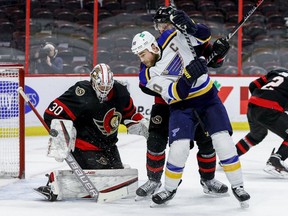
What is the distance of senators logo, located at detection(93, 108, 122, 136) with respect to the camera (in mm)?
4000

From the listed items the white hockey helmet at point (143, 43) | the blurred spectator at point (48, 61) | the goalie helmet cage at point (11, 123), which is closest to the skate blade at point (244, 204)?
the white hockey helmet at point (143, 43)

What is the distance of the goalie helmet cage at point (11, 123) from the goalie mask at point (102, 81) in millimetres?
1054

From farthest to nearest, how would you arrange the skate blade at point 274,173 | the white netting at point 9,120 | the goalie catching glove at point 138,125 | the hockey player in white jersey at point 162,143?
1. the white netting at point 9,120
2. the skate blade at point 274,173
3. the goalie catching glove at point 138,125
4. the hockey player in white jersey at point 162,143

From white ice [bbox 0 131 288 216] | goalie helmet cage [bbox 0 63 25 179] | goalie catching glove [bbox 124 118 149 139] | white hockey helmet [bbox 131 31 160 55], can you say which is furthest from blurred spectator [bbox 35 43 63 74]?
white hockey helmet [bbox 131 31 160 55]

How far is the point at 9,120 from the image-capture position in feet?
17.5

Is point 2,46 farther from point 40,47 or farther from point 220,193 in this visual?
point 220,193

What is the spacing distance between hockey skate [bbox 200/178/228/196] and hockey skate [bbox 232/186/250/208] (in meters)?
0.35

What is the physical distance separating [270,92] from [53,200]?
5.99 ft

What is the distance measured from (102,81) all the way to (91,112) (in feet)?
0.63

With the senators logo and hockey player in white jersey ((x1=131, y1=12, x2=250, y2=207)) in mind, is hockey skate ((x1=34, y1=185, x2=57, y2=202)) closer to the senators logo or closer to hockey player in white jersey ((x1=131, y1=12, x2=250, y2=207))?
the senators logo

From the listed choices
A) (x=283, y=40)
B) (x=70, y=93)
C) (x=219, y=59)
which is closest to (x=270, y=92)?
(x=219, y=59)

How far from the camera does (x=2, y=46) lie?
25.1 feet

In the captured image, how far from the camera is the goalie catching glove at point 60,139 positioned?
3.73 metres

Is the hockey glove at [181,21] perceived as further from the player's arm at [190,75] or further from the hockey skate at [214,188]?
the hockey skate at [214,188]
